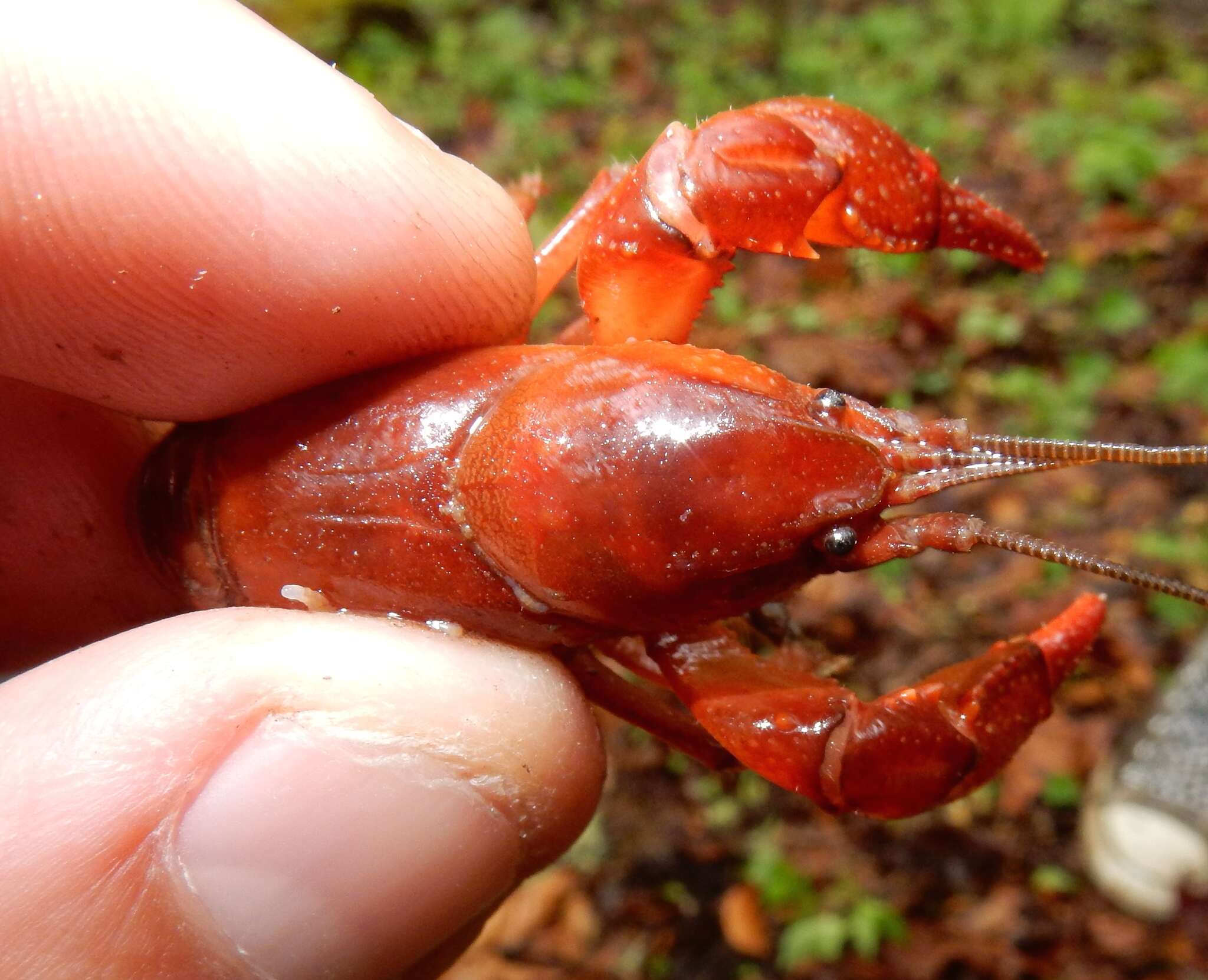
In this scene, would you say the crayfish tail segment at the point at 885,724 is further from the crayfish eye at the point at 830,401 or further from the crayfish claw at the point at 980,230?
the crayfish claw at the point at 980,230

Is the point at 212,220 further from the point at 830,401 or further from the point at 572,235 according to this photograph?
the point at 830,401

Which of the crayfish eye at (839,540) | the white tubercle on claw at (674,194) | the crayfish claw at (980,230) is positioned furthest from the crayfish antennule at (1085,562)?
the white tubercle on claw at (674,194)

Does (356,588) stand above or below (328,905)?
above

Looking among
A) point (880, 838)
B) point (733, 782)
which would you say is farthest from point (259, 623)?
point (880, 838)

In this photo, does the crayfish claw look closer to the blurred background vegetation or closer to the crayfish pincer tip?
the blurred background vegetation

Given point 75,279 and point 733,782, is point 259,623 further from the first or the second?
point 733,782

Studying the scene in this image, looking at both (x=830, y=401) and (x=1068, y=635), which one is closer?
(x=830, y=401)

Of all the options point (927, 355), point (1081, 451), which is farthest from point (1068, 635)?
point (927, 355)
